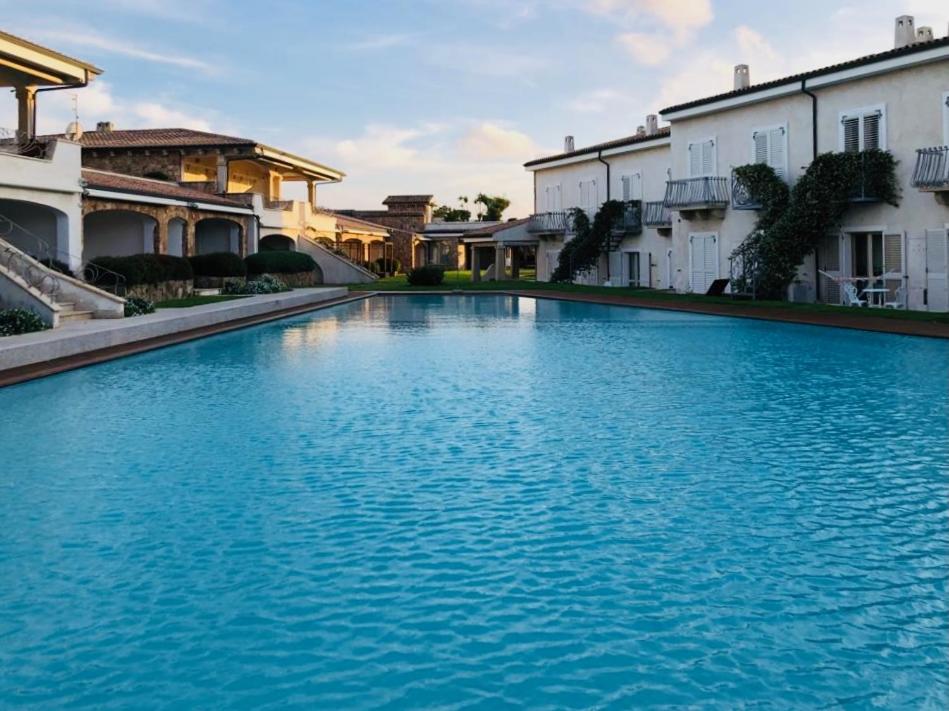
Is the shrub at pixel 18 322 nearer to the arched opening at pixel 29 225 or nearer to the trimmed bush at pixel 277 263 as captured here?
the arched opening at pixel 29 225

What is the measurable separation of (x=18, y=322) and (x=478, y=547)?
1448cm

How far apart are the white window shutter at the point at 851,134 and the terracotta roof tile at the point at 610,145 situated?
11501 millimetres

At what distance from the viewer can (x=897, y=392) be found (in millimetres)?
11859

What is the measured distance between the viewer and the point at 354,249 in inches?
2344

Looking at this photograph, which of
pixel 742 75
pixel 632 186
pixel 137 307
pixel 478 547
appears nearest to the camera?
pixel 478 547

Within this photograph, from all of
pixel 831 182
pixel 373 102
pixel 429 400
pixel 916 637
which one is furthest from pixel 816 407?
pixel 373 102

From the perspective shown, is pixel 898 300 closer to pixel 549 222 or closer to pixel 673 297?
pixel 673 297

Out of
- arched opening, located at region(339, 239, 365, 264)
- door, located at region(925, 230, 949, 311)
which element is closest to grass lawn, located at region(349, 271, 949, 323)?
door, located at region(925, 230, 949, 311)

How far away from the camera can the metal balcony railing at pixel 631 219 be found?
39.0 m

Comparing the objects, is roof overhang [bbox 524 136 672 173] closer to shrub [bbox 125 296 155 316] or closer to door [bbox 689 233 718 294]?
door [bbox 689 233 718 294]

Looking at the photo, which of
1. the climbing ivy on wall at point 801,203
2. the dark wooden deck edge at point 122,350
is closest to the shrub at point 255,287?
the dark wooden deck edge at point 122,350

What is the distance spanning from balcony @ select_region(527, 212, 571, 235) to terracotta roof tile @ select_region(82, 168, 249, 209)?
47.3ft

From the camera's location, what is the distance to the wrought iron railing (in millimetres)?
28547

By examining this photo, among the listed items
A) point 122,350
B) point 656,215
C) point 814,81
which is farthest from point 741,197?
point 122,350
